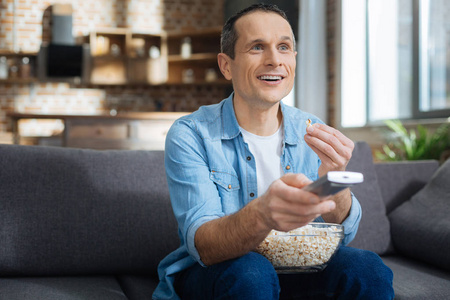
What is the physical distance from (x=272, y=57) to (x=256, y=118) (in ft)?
0.61

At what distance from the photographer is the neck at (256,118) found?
143 cm

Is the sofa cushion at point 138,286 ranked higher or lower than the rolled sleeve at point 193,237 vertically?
lower

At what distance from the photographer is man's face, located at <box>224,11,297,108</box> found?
136 centimetres

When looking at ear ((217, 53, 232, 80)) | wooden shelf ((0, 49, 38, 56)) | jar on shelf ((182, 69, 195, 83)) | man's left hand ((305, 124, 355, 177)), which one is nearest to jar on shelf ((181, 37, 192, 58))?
jar on shelf ((182, 69, 195, 83))

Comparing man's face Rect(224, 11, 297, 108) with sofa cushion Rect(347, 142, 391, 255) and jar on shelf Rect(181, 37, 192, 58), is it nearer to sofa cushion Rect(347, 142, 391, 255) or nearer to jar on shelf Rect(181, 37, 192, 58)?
sofa cushion Rect(347, 142, 391, 255)

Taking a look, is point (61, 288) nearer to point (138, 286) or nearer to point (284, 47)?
point (138, 286)

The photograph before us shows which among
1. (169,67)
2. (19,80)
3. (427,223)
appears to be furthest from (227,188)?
(19,80)

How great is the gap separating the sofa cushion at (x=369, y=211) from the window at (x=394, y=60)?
2706mm

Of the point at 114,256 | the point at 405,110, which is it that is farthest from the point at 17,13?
the point at 114,256

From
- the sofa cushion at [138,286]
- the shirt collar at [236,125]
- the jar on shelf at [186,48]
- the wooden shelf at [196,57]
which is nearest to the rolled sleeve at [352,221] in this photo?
the shirt collar at [236,125]

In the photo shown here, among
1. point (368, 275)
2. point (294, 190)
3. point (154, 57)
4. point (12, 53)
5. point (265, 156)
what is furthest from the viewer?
point (154, 57)

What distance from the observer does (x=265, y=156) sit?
1.42m

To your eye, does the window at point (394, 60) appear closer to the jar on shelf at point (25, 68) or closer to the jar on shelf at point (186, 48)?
the jar on shelf at point (186, 48)

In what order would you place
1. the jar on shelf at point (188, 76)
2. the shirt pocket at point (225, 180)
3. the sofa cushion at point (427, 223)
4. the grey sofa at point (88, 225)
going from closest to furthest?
the shirt pocket at point (225, 180) → the grey sofa at point (88, 225) → the sofa cushion at point (427, 223) → the jar on shelf at point (188, 76)
